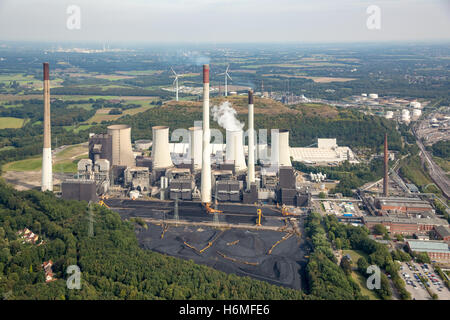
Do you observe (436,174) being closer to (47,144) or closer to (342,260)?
(342,260)

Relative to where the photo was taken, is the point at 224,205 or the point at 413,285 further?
the point at 224,205

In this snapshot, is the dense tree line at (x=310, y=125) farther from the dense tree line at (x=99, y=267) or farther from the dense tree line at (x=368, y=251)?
the dense tree line at (x=99, y=267)

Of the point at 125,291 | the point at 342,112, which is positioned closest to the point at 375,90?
the point at 342,112

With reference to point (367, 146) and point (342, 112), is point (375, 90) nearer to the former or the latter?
point (342, 112)

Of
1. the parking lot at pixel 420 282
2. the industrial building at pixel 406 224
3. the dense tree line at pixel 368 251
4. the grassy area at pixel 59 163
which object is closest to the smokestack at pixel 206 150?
the dense tree line at pixel 368 251

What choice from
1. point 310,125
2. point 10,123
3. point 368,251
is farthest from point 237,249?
point 10,123
